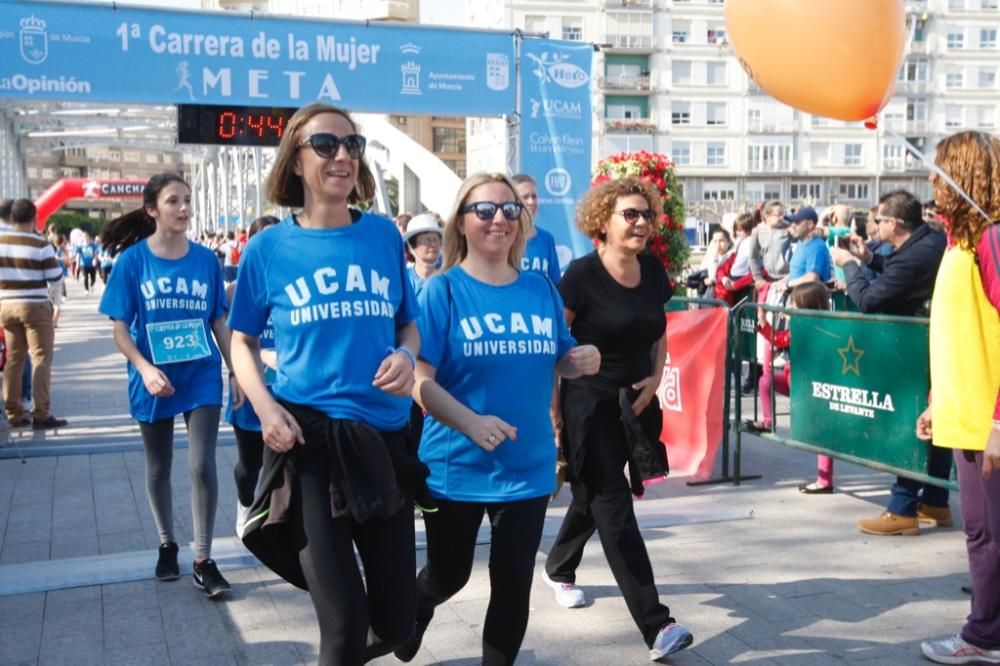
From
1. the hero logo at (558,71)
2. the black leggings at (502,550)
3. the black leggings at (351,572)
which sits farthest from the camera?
the hero logo at (558,71)

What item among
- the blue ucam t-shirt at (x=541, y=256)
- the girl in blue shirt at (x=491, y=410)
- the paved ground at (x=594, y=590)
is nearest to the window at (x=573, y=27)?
the paved ground at (x=594, y=590)

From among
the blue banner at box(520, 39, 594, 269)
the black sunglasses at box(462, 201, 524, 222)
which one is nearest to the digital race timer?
the blue banner at box(520, 39, 594, 269)

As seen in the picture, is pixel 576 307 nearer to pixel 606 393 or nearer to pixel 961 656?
pixel 606 393

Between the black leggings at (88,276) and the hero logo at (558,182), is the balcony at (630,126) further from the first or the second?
the hero logo at (558,182)

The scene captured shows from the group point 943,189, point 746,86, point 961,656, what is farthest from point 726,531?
point 746,86

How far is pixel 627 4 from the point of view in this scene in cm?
7281

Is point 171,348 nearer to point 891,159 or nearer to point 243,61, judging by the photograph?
point 243,61

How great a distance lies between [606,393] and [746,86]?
74673mm

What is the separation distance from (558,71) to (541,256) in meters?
5.55

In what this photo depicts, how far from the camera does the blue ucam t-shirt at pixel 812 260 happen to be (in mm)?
10766

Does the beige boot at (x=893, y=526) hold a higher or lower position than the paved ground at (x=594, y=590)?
higher

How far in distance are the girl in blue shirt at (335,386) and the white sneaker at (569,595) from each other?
1.72m

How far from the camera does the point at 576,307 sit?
14.5ft

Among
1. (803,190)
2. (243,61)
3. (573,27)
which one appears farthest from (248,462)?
(803,190)
